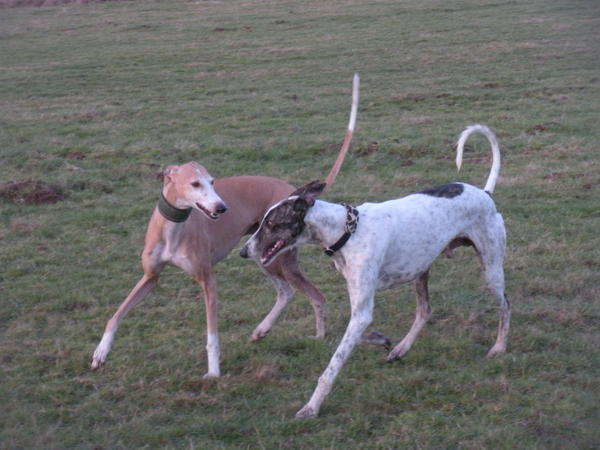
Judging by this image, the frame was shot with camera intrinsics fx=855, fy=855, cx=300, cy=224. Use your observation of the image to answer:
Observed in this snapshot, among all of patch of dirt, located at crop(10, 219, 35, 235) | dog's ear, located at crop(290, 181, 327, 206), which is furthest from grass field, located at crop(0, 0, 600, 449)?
dog's ear, located at crop(290, 181, 327, 206)

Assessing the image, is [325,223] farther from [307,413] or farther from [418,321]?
[418,321]

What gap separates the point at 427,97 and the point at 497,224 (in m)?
10.9

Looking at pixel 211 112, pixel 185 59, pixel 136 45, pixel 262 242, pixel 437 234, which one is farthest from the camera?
pixel 136 45

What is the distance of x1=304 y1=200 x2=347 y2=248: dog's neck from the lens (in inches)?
204

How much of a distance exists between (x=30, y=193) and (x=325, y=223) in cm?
622

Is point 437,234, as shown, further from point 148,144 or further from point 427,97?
point 427,97

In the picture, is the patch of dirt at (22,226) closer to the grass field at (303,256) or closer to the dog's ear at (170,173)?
the grass field at (303,256)

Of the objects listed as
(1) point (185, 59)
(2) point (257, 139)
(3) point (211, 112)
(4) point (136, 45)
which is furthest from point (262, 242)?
(4) point (136, 45)

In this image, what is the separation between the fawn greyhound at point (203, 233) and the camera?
5.87 m

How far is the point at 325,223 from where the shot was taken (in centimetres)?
518

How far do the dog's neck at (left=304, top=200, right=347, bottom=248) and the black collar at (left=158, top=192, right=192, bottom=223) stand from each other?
1.11m

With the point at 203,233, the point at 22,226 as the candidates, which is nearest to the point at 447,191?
the point at 203,233

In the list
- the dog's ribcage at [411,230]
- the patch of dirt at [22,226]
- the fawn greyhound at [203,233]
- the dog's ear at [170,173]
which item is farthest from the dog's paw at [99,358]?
the patch of dirt at [22,226]

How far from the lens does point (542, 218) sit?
9109 millimetres
